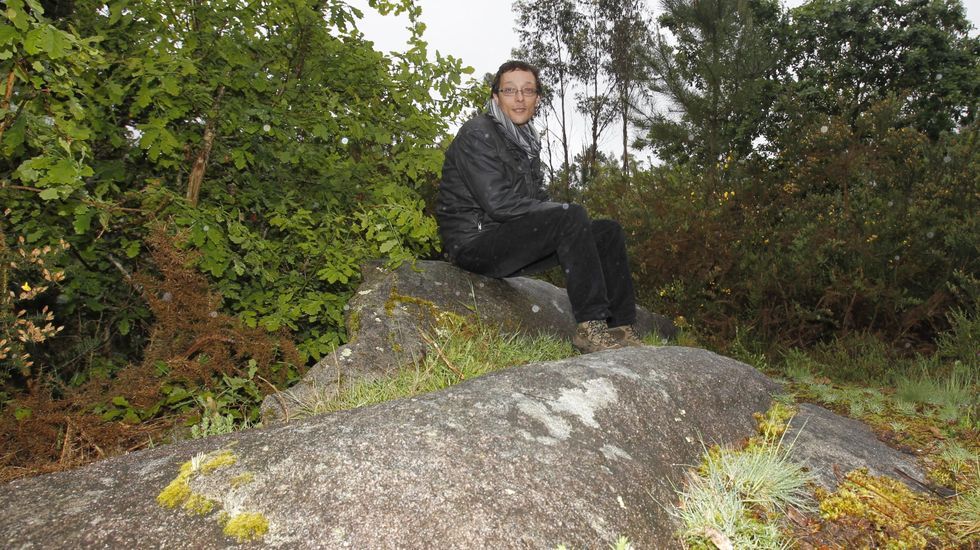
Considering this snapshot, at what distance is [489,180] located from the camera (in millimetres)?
4059

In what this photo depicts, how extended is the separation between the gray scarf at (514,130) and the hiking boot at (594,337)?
50.9 inches

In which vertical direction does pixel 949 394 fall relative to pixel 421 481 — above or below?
below

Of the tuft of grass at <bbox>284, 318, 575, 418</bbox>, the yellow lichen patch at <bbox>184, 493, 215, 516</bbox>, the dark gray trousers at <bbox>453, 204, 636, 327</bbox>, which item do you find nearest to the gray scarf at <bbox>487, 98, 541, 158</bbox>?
the dark gray trousers at <bbox>453, 204, 636, 327</bbox>

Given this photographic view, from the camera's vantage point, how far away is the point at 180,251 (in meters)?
2.95

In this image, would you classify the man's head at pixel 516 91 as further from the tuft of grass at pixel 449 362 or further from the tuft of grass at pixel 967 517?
the tuft of grass at pixel 967 517

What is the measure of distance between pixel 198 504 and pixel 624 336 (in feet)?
9.60

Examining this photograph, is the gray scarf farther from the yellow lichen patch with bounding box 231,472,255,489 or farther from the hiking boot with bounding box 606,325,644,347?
the yellow lichen patch with bounding box 231,472,255,489

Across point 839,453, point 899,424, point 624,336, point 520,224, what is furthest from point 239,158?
point 899,424

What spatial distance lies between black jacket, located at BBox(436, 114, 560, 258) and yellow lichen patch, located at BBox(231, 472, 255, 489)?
2.59 metres

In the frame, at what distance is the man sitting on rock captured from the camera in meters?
3.91

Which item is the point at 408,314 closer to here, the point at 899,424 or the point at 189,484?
the point at 189,484

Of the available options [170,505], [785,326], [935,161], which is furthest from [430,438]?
[935,161]

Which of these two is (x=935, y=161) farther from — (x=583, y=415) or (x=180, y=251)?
(x=180, y=251)

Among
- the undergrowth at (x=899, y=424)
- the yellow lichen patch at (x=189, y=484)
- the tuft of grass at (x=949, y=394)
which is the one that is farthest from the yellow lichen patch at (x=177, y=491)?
the tuft of grass at (x=949, y=394)
